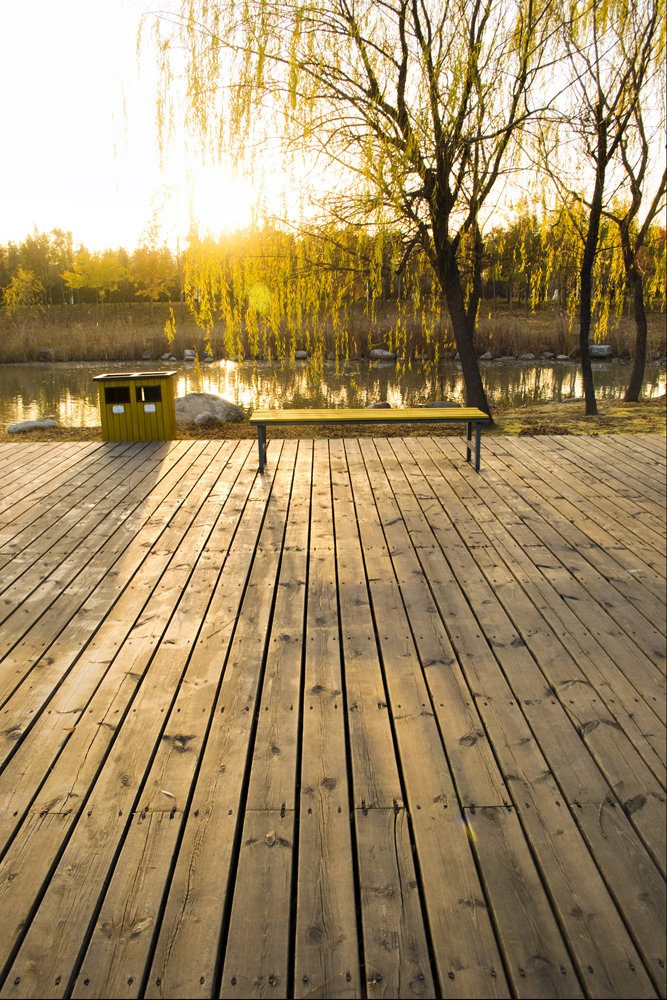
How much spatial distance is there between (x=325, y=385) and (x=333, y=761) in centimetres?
1281

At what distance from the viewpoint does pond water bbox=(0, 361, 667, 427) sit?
12344mm

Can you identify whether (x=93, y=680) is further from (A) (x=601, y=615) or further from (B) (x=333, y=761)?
(A) (x=601, y=615)

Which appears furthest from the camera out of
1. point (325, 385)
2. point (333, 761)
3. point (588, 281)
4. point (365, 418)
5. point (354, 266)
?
point (325, 385)

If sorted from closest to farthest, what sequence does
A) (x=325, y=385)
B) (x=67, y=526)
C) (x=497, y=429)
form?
1. (x=67, y=526)
2. (x=497, y=429)
3. (x=325, y=385)

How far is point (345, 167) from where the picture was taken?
603cm

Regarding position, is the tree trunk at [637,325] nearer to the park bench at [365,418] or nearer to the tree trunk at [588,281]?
the tree trunk at [588,281]

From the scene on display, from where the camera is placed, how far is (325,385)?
566 inches

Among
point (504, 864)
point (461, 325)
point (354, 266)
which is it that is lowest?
point (504, 864)

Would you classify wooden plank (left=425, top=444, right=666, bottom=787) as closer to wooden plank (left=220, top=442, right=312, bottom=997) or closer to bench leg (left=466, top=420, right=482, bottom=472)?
wooden plank (left=220, top=442, right=312, bottom=997)

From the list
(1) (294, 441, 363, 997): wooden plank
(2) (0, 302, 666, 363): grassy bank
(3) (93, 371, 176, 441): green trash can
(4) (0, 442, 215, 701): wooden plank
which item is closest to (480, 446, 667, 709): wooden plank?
(1) (294, 441, 363, 997): wooden plank

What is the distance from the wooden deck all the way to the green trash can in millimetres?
2858

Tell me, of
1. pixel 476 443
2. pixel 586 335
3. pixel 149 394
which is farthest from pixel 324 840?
pixel 586 335

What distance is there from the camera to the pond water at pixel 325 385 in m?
12.3

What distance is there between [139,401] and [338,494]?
2945 mm
